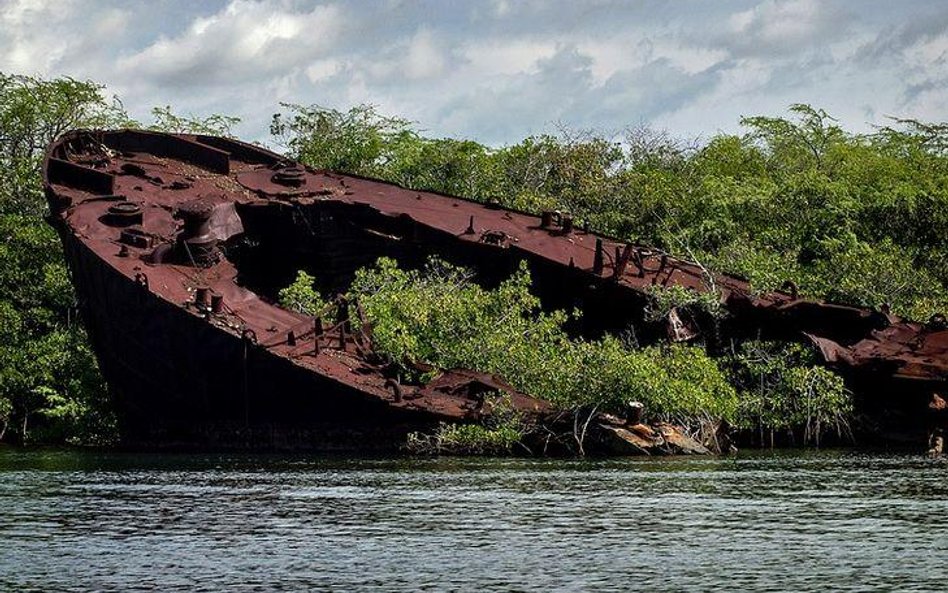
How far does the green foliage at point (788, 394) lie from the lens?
25.9m

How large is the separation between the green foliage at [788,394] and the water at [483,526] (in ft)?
10.2

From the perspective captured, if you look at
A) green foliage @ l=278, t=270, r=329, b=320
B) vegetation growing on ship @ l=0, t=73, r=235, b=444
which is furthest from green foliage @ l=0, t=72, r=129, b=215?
green foliage @ l=278, t=270, r=329, b=320

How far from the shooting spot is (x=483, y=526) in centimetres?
1556

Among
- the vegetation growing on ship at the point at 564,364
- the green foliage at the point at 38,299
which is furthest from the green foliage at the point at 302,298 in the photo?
the green foliage at the point at 38,299

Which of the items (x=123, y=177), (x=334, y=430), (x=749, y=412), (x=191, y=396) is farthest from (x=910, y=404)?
(x=123, y=177)

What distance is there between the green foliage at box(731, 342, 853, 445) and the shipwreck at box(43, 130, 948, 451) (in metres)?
0.45

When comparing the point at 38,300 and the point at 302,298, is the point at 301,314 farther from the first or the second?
the point at 38,300

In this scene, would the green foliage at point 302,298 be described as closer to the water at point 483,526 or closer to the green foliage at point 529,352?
the green foliage at point 529,352

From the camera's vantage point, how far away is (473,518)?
16.1 meters

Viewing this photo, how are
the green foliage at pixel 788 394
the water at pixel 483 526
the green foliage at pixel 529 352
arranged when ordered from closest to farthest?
the water at pixel 483 526 → the green foliage at pixel 529 352 → the green foliage at pixel 788 394

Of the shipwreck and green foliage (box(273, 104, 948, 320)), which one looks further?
green foliage (box(273, 104, 948, 320))

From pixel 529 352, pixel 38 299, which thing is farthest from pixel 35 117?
pixel 529 352

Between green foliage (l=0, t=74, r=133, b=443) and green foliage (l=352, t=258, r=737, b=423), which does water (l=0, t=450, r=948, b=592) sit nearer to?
green foliage (l=352, t=258, r=737, b=423)

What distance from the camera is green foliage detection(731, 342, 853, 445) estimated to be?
1021 inches
